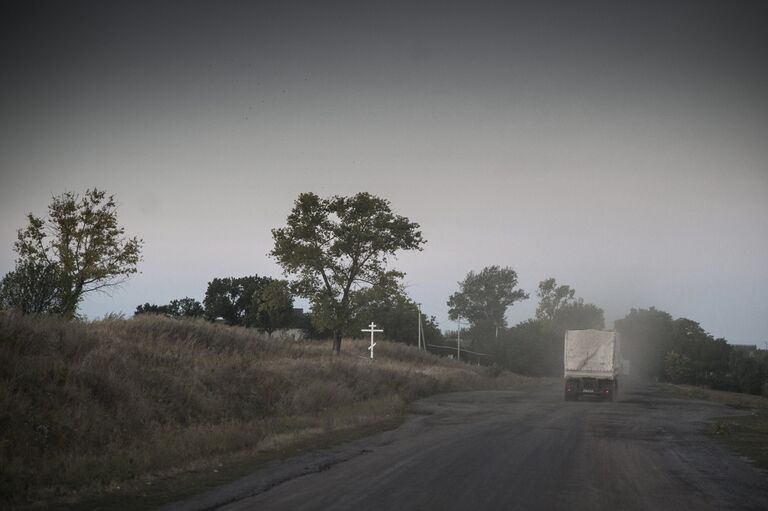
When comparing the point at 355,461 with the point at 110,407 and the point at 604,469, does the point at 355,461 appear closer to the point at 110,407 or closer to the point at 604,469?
the point at 604,469

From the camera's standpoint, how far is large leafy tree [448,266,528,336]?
129625mm

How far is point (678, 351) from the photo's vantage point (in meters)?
89.8

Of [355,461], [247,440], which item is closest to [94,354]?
[247,440]

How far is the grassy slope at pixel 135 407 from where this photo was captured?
1062cm

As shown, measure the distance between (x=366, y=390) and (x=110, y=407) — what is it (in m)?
14.2

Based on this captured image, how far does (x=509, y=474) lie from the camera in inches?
428

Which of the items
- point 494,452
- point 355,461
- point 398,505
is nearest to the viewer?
point 398,505

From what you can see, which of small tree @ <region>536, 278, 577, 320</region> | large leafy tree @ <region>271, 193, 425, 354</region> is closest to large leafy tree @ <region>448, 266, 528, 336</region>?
small tree @ <region>536, 278, 577, 320</region>

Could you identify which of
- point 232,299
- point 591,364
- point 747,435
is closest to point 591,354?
point 591,364

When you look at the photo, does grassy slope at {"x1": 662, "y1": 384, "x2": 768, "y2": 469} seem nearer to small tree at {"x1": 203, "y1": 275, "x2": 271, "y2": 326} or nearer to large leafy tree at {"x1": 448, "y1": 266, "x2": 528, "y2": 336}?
small tree at {"x1": 203, "y1": 275, "x2": 271, "y2": 326}

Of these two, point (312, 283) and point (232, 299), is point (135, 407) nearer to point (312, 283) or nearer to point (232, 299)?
point (312, 283)

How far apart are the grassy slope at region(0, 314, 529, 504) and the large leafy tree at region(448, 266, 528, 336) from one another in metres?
105

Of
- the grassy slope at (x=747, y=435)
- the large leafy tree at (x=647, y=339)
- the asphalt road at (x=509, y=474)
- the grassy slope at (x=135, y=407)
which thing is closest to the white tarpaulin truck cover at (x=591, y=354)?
the grassy slope at (x=747, y=435)

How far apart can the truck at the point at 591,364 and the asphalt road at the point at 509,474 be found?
47.3 ft
